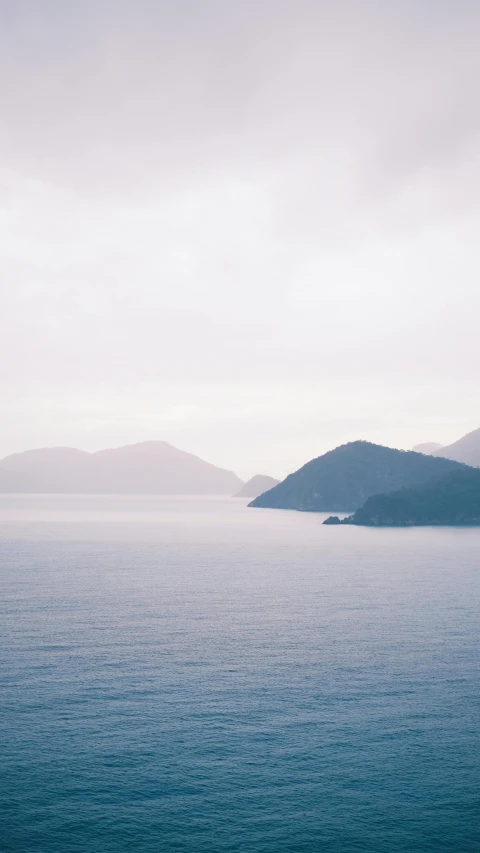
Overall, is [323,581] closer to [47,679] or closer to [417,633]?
[417,633]

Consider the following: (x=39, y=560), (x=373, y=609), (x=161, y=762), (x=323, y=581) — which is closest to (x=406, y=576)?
(x=323, y=581)

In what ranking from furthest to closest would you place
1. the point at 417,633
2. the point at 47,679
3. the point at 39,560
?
the point at 39,560 < the point at 417,633 < the point at 47,679

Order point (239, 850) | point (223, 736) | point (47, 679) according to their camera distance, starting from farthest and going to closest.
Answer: point (47, 679) < point (223, 736) < point (239, 850)

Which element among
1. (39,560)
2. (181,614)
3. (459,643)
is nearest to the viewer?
(459,643)

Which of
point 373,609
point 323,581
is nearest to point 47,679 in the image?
point 373,609

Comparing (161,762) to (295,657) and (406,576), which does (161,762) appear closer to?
(295,657)

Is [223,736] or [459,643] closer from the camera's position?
[223,736]
